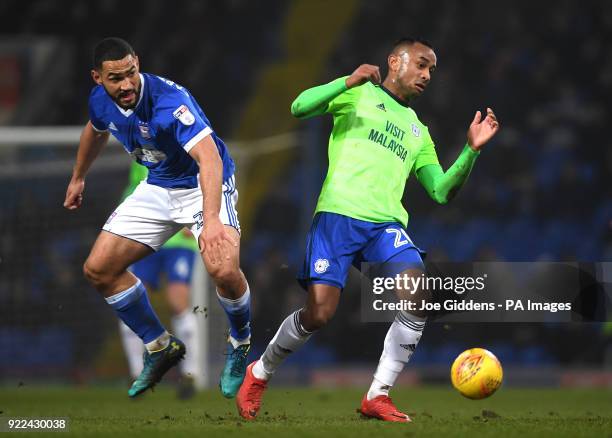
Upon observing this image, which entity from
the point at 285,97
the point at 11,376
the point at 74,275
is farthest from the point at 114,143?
the point at 285,97

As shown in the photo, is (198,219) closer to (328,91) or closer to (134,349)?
(328,91)

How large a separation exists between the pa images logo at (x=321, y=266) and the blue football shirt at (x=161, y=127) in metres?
0.76

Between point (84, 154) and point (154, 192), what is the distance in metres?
0.50

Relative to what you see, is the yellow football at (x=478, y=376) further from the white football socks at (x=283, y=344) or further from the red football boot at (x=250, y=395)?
the red football boot at (x=250, y=395)

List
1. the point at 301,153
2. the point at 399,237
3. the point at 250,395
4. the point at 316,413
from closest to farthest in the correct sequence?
Answer: 1. the point at 399,237
2. the point at 250,395
3. the point at 316,413
4. the point at 301,153

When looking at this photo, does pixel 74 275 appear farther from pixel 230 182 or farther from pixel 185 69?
pixel 185 69

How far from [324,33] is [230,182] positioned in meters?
12.5

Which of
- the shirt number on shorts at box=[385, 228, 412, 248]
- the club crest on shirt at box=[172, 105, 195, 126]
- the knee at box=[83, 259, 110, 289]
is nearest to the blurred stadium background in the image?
the knee at box=[83, 259, 110, 289]

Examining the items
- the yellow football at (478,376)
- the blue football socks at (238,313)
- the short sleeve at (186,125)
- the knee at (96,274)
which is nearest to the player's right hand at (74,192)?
the knee at (96,274)

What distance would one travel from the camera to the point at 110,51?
5480mm

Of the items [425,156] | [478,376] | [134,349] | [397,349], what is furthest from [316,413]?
[134,349]

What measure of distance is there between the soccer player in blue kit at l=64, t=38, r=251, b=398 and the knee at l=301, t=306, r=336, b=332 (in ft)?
1.32

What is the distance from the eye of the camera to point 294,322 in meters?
5.75

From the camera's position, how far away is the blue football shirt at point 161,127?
5512 millimetres
